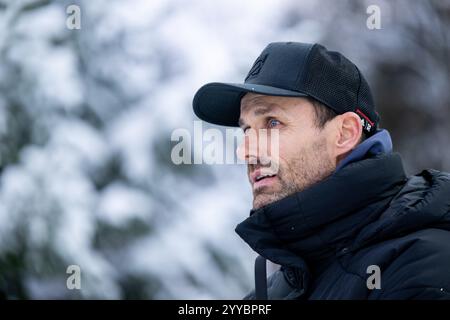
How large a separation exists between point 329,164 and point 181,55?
6.87 ft

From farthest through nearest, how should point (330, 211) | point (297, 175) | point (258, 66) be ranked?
point (258, 66), point (297, 175), point (330, 211)

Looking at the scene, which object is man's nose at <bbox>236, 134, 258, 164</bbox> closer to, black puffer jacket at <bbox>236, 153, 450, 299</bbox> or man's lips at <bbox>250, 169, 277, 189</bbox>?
man's lips at <bbox>250, 169, 277, 189</bbox>

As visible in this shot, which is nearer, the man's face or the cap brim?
the man's face

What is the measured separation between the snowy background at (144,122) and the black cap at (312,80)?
5.63ft

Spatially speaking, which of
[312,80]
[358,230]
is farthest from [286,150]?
[358,230]

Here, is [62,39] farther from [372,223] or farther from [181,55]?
[372,223]

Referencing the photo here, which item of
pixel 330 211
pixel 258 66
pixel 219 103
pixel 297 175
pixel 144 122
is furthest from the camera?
pixel 144 122

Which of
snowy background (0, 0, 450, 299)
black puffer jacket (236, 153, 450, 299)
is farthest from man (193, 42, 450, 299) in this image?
snowy background (0, 0, 450, 299)

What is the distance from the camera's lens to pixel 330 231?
1.54m

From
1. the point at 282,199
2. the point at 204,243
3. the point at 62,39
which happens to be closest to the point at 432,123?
the point at 204,243

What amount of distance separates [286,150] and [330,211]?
238mm

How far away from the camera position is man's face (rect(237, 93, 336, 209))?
1.68m

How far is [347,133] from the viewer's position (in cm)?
174

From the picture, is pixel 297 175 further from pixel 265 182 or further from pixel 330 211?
pixel 330 211
